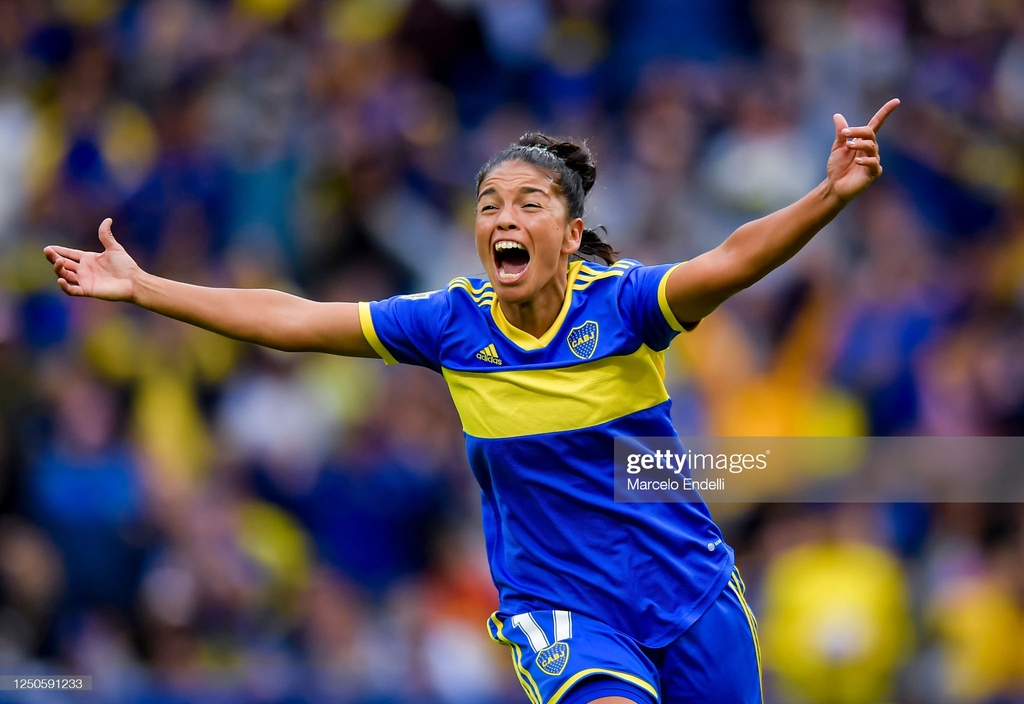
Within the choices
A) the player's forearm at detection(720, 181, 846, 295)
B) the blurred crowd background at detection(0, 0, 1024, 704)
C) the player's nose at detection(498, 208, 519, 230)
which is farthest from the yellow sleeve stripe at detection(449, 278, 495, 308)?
the blurred crowd background at detection(0, 0, 1024, 704)

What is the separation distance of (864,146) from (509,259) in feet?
4.24

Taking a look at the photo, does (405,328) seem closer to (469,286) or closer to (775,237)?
(469,286)

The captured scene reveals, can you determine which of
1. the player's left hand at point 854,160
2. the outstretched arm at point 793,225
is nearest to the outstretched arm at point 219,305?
the outstretched arm at point 793,225

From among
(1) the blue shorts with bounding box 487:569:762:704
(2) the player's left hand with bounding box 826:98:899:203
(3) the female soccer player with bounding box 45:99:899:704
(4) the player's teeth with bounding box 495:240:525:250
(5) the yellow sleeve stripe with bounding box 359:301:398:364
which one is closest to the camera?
(2) the player's left hand with bounding box 826:98:899:203

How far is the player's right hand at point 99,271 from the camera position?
197 inches

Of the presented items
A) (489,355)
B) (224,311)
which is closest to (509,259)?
(489,355)

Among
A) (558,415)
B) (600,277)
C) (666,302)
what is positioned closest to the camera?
(666,302)

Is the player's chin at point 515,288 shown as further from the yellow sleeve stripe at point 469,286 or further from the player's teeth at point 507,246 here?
the yellow sleeve stripe at point 469,286

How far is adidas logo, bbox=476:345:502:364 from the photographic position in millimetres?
5012

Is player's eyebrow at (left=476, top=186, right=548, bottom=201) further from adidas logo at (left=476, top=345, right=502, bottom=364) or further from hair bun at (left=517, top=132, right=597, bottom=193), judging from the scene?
adidas logo at (left=476, top=345, right=502, bottom=364)

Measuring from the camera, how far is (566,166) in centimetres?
526

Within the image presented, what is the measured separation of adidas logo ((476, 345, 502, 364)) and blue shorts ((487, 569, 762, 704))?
0.82m

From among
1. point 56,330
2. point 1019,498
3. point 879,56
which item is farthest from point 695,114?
point 56,330

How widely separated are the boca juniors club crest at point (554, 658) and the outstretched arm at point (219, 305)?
1.16 meters
